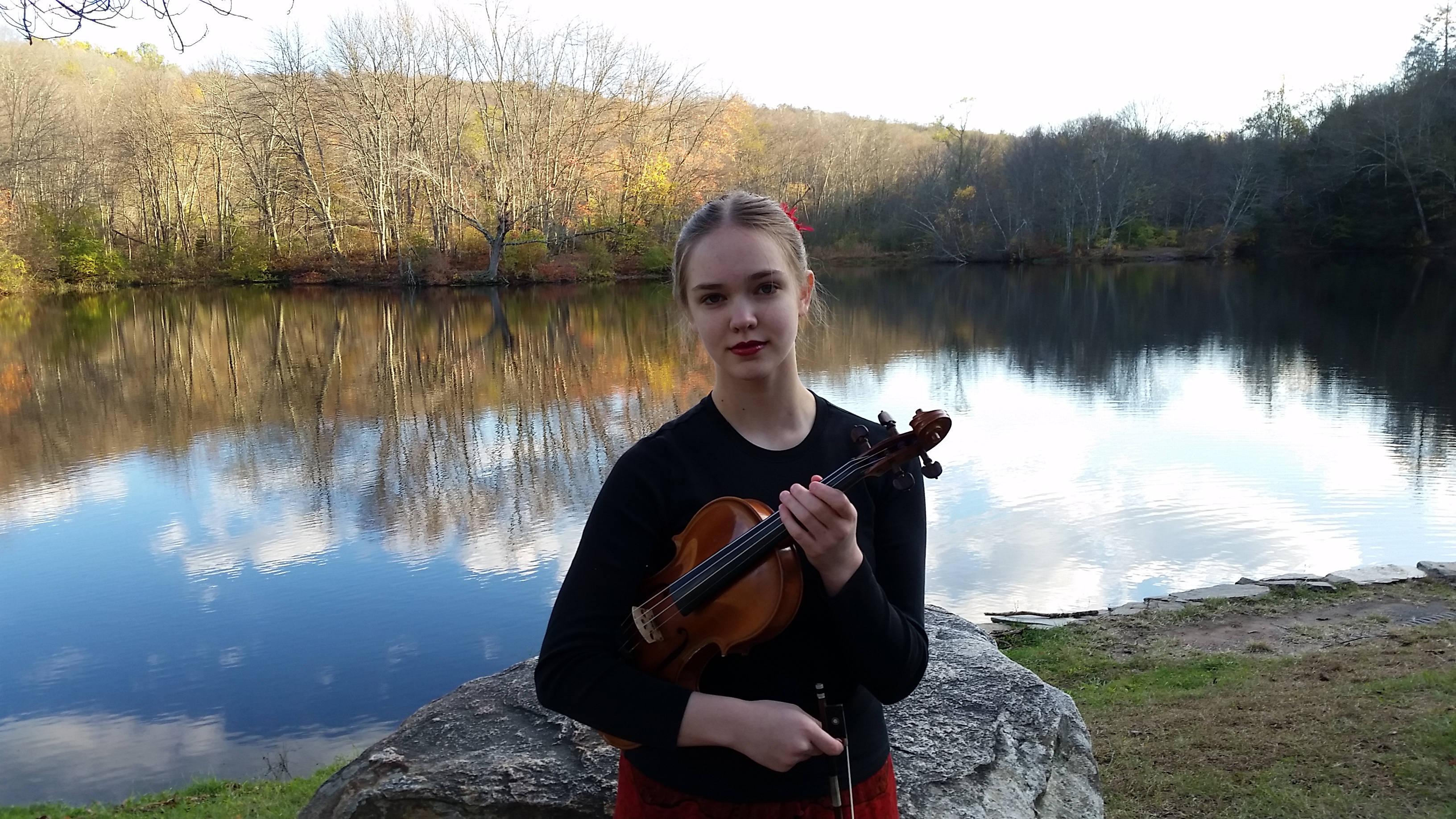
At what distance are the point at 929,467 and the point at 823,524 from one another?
1.13 ft

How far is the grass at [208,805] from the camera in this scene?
4.73 m

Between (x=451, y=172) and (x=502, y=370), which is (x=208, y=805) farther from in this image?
(x=451, y=172)

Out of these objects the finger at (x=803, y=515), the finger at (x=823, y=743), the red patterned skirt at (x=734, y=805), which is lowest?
the red patterned skirt at (x=734, y=805)

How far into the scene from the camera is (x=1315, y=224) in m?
51.5

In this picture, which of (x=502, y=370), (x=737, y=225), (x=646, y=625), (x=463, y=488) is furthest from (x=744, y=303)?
(x=502, y=370)

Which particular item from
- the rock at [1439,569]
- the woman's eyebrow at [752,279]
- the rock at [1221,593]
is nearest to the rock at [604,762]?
the woman's eyebrow at [752,279]

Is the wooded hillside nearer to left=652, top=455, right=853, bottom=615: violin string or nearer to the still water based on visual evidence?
the still water

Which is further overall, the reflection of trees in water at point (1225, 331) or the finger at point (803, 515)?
the reflection of trees in water at point (1225, 331)

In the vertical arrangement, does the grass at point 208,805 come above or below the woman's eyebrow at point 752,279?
below

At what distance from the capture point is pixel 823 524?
140 cm

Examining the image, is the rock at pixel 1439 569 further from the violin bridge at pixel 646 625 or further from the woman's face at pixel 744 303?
the violin bridge at pixel 646 625

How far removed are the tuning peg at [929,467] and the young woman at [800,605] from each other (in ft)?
0.07

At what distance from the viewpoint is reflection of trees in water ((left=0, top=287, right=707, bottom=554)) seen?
12.0 metres

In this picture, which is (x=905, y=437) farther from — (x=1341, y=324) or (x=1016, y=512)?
(x=1341, y=324)
